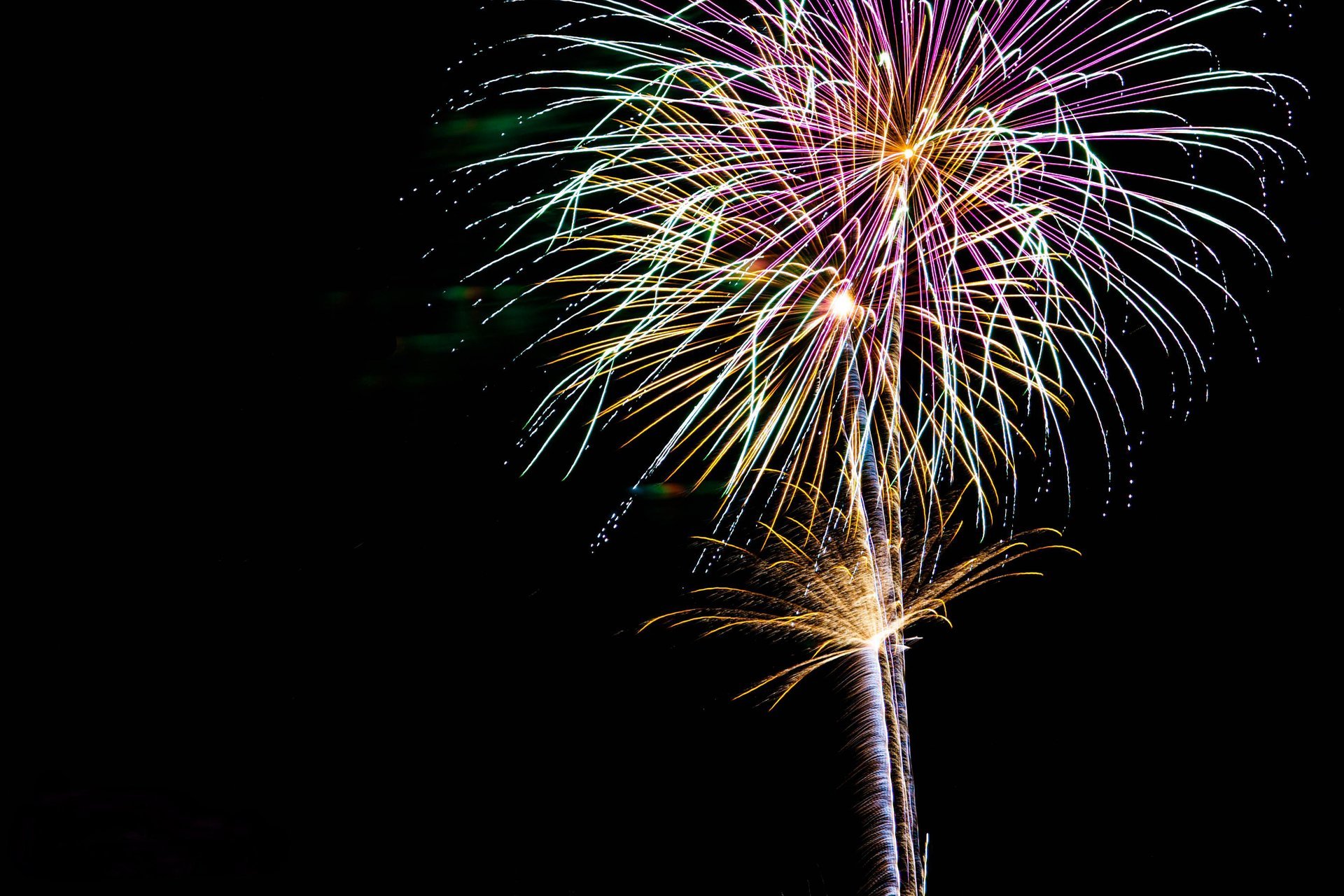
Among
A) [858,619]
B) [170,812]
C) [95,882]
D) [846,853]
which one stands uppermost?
[858,619]

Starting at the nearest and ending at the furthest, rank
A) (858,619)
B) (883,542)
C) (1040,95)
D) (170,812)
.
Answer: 1. (1040,95)
2. (883,542)
3. (858,619)
4. (170,812)

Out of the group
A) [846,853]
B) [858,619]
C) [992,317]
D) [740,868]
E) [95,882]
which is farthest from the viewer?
[740,868]

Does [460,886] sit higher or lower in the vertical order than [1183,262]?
lower

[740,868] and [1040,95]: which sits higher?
[1040,95]

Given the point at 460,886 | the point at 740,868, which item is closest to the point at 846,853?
the point at 740,868

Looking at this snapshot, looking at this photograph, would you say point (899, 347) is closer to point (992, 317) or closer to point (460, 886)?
point (992, 317)

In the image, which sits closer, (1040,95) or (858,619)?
(1040,95)

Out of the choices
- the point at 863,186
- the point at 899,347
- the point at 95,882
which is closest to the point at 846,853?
the point at 95,882

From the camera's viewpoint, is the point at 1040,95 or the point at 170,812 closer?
the point at 1040,95

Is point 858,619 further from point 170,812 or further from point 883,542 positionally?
point 170,812
